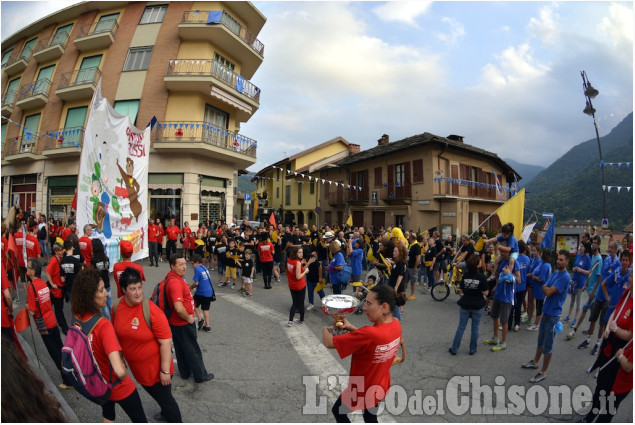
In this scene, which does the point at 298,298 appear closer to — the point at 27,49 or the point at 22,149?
the point at 22,149

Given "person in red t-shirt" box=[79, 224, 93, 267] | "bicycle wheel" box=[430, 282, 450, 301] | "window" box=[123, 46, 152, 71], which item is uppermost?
"window" box=[123, 46, 152, 71]

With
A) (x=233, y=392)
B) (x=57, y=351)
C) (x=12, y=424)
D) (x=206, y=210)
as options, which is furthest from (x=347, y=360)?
(x=206, y=210)

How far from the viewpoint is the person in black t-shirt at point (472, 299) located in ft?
18.1

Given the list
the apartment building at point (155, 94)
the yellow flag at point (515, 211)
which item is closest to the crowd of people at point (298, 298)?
the yellow flag at point (515, 211)

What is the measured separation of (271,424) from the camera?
351cm

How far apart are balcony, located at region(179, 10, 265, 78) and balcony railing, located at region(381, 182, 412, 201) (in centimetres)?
1316

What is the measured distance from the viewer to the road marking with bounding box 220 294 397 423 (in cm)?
425

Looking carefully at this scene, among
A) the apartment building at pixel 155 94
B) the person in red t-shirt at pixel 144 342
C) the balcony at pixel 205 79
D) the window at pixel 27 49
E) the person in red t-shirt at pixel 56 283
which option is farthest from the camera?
the window at pixel 27 49

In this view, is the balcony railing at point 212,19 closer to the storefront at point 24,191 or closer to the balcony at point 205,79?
the balcony at point 205,79

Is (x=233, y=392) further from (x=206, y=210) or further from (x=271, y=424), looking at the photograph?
(x=206, y=210)

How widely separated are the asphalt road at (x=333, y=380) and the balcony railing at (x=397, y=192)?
18540 mm

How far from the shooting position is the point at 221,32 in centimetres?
1736

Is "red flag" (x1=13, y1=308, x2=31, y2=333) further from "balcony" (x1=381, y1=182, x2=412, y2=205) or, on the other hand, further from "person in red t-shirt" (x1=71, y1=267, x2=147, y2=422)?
"balcony" (x1=381, y1=182, x2=412, y2=205)

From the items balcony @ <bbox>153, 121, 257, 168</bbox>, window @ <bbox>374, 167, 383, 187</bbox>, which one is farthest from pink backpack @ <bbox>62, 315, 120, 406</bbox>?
window @ <bbox>374, 167, 383, 187</bbox>
